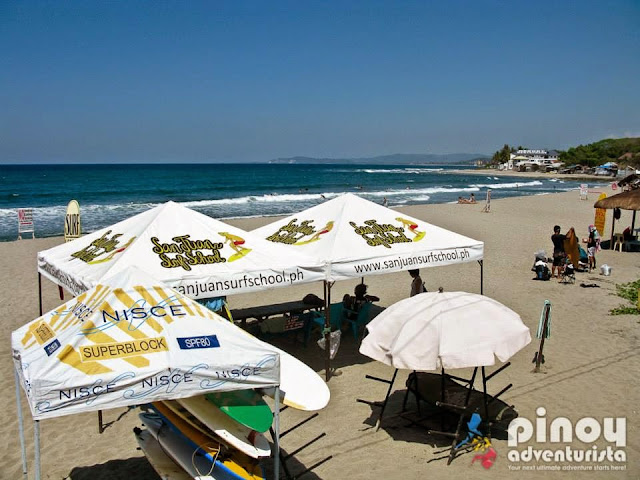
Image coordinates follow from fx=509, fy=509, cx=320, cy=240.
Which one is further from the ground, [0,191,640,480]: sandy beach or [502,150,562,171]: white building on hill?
[502,150,562,171]: white building on hill

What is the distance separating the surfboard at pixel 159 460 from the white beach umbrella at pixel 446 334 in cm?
205

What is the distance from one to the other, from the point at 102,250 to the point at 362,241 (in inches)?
137

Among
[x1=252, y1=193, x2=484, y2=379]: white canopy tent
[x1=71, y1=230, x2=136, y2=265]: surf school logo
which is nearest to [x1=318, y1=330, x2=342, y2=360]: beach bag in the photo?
[x1=252, y1=193, x2=484, y2=379]: white canopy tent

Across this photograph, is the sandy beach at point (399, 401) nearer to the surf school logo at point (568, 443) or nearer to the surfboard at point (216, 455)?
the surf school logo at point (568, 443)

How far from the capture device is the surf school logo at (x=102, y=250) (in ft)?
20.2

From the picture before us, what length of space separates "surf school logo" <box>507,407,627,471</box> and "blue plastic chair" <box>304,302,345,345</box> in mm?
3364

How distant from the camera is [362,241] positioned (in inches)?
289

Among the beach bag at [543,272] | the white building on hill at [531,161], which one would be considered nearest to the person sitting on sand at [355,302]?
the beach bag at [543,272]

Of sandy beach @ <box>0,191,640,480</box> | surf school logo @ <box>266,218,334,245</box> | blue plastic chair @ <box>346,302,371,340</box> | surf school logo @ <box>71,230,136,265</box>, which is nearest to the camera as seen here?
sandy beach @ <box>0,191,640,480</box>

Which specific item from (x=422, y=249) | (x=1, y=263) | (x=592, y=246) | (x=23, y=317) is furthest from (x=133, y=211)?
(x=422, y=249)

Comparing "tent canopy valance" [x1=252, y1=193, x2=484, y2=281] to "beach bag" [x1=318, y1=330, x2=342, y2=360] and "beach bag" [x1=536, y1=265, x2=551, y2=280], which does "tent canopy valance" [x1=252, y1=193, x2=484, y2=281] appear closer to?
"beach bag" [x1=318, y1=330, x2=342, y2=360]

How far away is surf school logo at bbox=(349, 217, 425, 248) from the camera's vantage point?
7.49 metres

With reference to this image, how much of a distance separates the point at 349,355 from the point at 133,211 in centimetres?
3206

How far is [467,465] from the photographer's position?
5.02m
